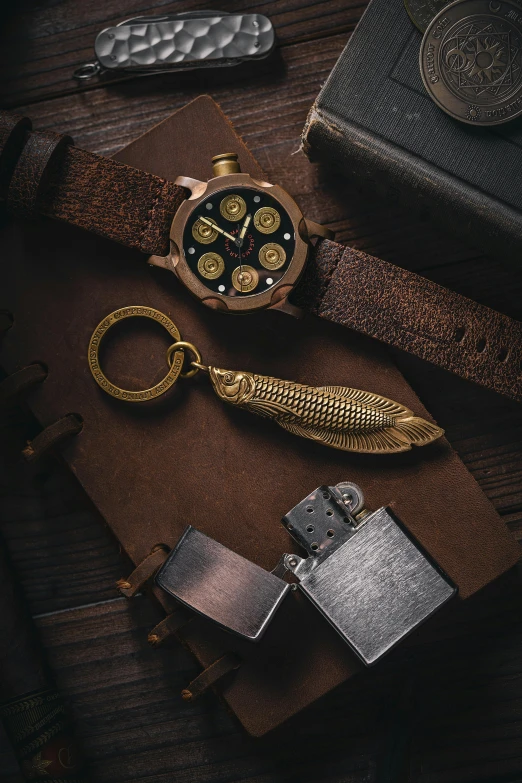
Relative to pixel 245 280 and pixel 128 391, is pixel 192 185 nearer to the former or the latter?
pixel 245 280

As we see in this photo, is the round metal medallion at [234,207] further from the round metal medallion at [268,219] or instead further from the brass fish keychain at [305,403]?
the brass fish keychain at [305,403]

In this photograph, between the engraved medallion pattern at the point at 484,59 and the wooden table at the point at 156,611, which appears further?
the wooden table at the point at 156,611

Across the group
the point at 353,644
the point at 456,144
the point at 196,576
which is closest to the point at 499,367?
the point at 456,144

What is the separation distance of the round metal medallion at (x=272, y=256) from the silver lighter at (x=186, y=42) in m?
0.62

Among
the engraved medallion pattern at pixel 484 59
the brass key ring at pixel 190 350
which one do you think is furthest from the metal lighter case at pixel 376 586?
the engraved medallion pattern at pixel 484 59

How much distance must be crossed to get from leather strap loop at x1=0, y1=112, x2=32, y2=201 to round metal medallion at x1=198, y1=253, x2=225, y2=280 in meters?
0.55

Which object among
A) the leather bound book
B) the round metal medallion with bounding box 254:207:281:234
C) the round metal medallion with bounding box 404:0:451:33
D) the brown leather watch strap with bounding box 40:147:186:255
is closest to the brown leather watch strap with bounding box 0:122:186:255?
the brown leather watch strap with bounding box 40:147:186:255

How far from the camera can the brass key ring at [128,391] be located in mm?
1818

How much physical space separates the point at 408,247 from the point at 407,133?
13.4 inches

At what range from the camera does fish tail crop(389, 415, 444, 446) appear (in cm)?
179

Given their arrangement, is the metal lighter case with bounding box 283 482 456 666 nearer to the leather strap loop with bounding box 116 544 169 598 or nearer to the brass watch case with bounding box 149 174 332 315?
the leather strap loop with bounding box 116 544 169 598

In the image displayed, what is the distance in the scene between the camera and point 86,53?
80.5 inches

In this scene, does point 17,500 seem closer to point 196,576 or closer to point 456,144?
point 196,576

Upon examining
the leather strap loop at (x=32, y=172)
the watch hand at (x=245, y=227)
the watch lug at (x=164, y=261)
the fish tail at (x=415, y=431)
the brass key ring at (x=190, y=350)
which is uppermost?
the leather strap loop at (x=32, y=172)
